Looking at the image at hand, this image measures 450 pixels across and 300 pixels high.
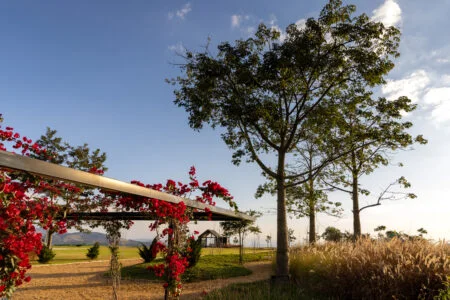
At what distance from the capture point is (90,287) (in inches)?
501

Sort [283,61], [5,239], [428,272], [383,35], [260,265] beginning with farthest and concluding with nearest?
[260,265]
[383,35]
[283,61]
[428,272]
[5,239]

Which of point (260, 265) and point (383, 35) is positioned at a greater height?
point (383, 35)

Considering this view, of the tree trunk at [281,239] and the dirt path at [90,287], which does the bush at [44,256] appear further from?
Result: the tree trunk at [281,239]

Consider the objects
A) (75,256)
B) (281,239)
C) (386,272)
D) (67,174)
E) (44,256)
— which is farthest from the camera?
(75,256)

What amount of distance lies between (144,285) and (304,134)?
29.1 feet

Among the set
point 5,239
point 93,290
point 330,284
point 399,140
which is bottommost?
point 93,290

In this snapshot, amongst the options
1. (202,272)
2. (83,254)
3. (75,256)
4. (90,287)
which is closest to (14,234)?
(90,287)

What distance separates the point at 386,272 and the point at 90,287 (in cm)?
1059

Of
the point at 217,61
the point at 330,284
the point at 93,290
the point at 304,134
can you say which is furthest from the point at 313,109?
the point at 93,290

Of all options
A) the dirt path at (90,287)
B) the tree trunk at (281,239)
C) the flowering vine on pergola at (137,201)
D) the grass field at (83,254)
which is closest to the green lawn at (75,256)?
the grass field at (83,254)

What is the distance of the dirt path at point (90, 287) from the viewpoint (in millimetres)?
11032

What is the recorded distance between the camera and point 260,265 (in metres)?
18.4

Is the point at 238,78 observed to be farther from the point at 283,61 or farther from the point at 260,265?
the point at 260,265

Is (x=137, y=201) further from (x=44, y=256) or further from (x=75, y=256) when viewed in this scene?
(x=75, y=256)
